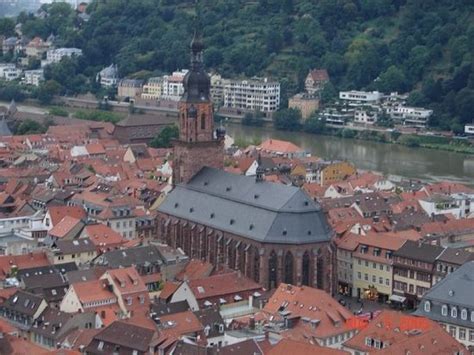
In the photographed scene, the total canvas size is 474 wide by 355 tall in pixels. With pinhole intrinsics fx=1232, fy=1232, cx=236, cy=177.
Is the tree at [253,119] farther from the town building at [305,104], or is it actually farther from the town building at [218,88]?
the town building at [218,88]

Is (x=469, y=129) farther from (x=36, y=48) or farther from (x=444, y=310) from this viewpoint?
(x=444, y=310)

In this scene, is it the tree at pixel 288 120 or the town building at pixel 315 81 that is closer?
the tree at pixel 288 120

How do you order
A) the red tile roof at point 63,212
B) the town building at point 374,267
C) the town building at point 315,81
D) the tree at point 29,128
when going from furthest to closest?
the town building at point 315,81
the tree at point 29,128
the red tile roof at point 63,212
the town building at point 374,267

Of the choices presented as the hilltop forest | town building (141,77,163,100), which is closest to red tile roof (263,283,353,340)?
the hilltop forest

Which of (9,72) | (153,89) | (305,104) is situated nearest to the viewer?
(305,104)

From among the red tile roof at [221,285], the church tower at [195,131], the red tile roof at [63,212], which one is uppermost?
the church tower at [195,131]

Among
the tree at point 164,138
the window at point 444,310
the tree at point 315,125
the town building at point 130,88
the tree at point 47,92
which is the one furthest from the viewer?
the town building at point 130,88

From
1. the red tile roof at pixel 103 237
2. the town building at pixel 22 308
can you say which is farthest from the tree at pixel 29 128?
the town building at pixel 22 308

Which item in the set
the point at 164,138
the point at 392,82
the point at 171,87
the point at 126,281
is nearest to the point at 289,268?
the point at 126,281
